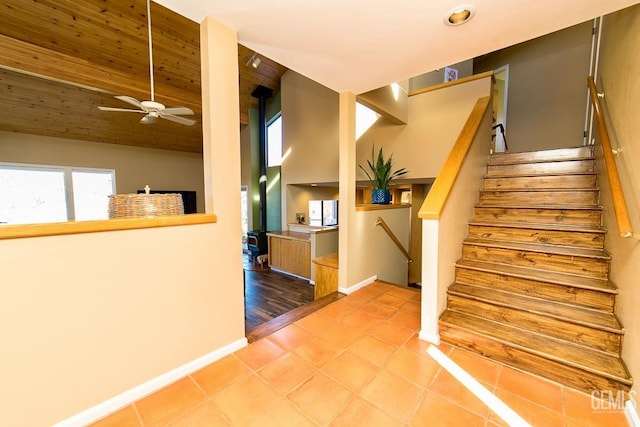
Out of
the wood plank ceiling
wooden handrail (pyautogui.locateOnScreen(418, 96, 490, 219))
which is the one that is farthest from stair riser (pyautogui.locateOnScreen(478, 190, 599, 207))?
the wood plank ceiling

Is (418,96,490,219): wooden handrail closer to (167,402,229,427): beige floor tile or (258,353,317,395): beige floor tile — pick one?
(258,353,317,395): beige floor tile

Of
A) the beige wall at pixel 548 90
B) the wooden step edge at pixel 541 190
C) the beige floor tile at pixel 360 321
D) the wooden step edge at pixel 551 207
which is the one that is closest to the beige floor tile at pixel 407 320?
the beige floor tile at pixel 360 321

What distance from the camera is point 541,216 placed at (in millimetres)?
2336

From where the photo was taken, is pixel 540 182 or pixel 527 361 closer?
pixel 527 361

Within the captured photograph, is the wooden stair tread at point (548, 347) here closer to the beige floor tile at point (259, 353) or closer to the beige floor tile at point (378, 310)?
the beige floor tile at point (378, 310)

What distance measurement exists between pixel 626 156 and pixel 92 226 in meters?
3.10

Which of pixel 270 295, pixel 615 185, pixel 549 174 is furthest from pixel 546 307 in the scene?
pixel 270 295

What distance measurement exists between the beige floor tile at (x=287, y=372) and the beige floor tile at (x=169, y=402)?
384 mm

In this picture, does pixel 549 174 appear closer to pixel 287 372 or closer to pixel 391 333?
pixel 391 333

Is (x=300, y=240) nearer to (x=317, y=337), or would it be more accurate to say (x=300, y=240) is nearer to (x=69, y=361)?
(x=317, y=337)

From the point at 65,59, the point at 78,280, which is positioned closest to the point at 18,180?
the point at 65,59

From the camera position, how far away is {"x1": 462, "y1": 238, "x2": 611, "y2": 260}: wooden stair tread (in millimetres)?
1840

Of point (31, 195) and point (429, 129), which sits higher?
point (429, 129)

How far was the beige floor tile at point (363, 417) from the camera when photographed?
1.22 meters
